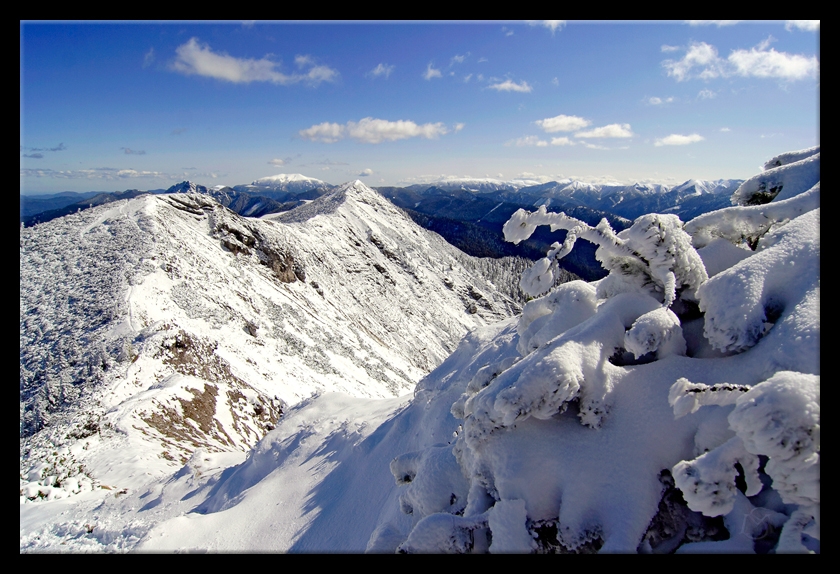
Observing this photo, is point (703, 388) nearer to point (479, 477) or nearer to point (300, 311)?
point (479, 477)

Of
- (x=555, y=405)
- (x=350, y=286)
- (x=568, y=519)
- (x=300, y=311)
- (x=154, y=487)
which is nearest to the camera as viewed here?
(x=568, y=519)

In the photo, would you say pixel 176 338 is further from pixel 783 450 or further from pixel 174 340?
pixel 783 450

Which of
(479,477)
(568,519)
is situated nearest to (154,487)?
(479,477)

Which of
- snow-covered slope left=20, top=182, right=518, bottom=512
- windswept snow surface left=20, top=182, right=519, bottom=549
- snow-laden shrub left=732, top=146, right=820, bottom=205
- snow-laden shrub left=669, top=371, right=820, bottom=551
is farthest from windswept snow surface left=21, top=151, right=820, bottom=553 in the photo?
snow-covered slope left=20, top=182, right=518, bottom=512

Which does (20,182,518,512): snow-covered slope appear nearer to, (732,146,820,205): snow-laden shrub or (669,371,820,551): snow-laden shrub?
(669,371,820,551): snow-laden shrub
